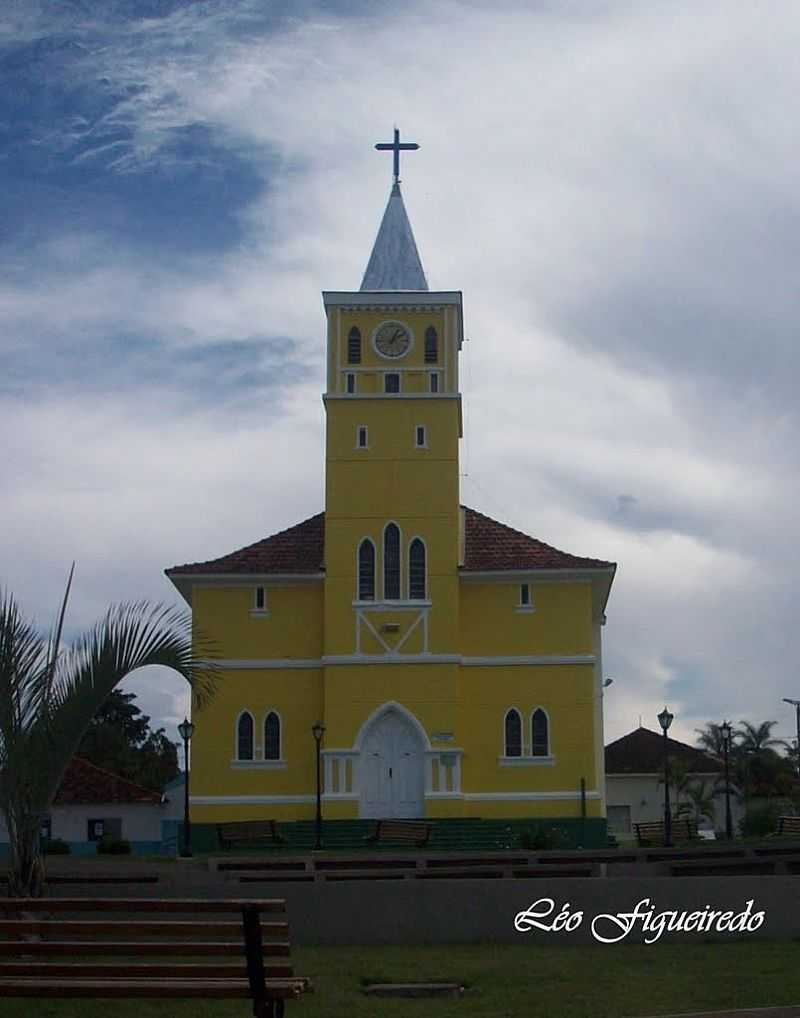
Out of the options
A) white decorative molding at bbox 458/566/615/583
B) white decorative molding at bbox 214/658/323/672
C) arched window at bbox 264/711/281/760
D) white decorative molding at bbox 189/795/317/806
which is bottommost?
white decorative molding at bbox 189/795/317/806

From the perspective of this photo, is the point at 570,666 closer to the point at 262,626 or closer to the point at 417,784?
the point at 417,784

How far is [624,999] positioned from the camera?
11.7 metres

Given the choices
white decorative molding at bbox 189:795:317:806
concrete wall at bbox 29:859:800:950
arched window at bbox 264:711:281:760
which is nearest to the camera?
concrete wall at bbox 29:859:800:950

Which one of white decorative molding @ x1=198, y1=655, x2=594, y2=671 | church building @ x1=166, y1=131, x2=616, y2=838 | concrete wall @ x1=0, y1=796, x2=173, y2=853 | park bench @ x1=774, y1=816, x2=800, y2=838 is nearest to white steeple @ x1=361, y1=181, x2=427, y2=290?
church building @ x1=166, y1=131, x2=616, y2=838

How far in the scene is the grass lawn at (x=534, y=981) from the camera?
37.1ft

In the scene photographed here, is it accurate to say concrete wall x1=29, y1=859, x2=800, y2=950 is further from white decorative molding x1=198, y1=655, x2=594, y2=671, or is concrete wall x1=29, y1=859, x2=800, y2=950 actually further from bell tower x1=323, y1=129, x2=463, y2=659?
bell tower x1=323, y1=129, x2=463, y2=659

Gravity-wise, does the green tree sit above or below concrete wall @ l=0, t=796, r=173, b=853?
above

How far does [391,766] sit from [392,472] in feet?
25.8

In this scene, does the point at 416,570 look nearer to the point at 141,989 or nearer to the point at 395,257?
the point at 395,257

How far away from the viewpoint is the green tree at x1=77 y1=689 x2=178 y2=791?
73938 mm

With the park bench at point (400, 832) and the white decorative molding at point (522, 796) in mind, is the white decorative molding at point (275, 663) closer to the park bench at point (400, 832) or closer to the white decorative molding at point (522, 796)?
the white decorative molding at point (522, 796)

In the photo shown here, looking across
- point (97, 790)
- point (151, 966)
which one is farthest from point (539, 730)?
point (151, 966)

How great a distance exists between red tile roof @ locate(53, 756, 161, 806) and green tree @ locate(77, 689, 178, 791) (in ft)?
50.0

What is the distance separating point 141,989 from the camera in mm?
9125
